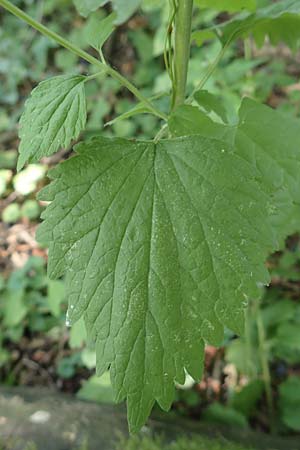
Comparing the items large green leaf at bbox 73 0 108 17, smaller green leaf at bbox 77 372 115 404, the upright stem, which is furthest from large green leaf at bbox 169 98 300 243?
smaller green leaf at bbox 77 372 115 404

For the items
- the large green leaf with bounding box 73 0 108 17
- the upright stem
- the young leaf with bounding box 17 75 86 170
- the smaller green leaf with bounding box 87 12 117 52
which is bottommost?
the young leaf with bounding box 17 75 86 170

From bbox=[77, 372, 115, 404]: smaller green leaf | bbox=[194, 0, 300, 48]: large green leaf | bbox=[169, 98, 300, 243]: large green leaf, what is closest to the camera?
bbox=[169, 98, 300, 243]: large green leaf

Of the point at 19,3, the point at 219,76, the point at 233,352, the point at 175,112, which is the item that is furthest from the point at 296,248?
the point at 19,3

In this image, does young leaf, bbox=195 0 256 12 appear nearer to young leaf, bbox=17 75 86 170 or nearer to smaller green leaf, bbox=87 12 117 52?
smaller green leaf, bbox=87 12 117 52

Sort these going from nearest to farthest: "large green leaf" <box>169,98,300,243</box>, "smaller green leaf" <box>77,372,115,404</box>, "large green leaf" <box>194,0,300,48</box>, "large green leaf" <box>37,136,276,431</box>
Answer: "large green leaf" <box>37,136,276,431</box> < "large green leaf" <box>169,98,300,243</box> < "large green leaf" <box>194,0,300,48</box> < "smaller green leaf" <box>77,372,115,404</box>

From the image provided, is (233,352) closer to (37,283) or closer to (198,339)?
(37,283)

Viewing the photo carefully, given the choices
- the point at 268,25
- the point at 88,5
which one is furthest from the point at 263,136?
the point at 88,5
